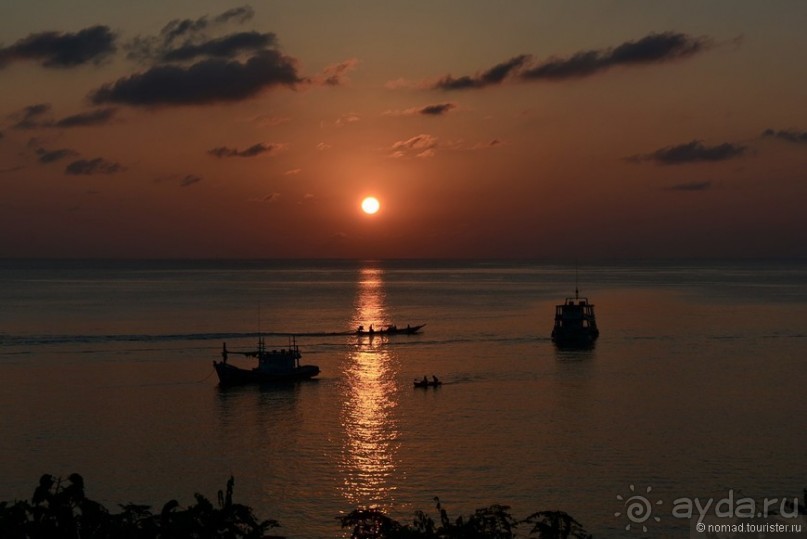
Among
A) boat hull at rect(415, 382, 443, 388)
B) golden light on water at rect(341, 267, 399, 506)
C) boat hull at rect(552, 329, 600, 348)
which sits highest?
boat hull at rect(552, 329, 600, 348)

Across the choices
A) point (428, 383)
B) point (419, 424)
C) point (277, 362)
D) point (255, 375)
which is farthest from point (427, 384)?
point (255, 375)

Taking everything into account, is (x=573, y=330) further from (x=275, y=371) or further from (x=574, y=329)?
(x=275, y=371)

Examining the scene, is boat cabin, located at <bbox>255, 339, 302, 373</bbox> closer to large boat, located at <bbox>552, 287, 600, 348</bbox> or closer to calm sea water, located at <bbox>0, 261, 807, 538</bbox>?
calm sea water, located at <bbox>0, 261, 807, 538</bbox>

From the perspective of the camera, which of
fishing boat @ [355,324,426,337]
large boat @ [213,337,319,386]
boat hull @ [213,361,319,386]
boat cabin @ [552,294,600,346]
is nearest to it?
boat hull @ [213,361,319,386]

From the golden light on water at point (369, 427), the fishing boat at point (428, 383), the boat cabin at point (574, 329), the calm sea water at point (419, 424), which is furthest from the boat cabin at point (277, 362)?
the boat cabin at point (574, 329)

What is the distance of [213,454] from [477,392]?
25367mm

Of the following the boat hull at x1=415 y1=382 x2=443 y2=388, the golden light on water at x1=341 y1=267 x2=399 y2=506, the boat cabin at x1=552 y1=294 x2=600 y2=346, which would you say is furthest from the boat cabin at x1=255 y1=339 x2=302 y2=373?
the boat cabin at x1=552 y1=294 x2=600 y2=346

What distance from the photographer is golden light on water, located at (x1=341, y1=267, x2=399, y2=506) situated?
144 ft

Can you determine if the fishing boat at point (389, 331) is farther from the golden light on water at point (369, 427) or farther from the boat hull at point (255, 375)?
the boat hull at point (255, 375)

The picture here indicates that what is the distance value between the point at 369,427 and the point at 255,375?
22.9 m

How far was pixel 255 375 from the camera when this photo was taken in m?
77.4

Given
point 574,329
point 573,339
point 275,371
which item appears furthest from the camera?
point 574,329

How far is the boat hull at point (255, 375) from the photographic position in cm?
7531

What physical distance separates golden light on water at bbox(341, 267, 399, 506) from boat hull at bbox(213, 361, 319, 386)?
3.91 metres
